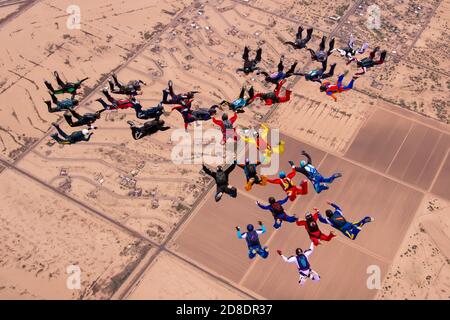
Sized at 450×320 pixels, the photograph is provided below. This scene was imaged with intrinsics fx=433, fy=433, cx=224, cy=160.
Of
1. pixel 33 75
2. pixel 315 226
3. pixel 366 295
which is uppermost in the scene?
pixel 33 75

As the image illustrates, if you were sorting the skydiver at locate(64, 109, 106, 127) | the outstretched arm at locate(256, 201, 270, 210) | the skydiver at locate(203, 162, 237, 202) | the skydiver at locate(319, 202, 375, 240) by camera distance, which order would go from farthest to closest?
the skydiver at locate(64, 109, 106, 127) → the skydiver at locate(203, 162, 237, 202) → the outstretched arm at locate(256, 201, 270, 210) → the skydiver at locate(319, 202, 375, 240)

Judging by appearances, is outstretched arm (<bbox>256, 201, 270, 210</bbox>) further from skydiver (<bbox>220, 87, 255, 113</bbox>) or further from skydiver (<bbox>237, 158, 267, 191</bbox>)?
skydiver (<bbox>220, 87, 255, 113</bbox>)

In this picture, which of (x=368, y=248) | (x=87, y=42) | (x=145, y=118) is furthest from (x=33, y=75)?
(x=368, y=248)

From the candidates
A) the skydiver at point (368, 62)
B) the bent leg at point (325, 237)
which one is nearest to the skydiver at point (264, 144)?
the bent leg at point (325, 237)

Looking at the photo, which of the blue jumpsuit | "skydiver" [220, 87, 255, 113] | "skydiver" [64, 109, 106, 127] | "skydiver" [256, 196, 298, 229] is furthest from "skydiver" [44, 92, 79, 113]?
the blue jumpsuit
